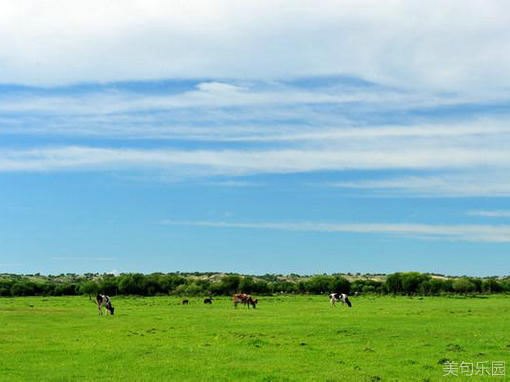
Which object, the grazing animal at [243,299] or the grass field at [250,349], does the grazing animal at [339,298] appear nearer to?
the grazing animal at [243,299]

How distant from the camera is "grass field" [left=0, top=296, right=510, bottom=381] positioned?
2108cm

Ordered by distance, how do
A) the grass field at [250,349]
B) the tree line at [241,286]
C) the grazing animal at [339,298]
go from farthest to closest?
the tree line at [241,286] → the grazing animal at [339,298] → the grass field at [250,349]

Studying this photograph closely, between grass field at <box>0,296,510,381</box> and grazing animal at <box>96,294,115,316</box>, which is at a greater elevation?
grazing animal at <box>96,294,115,316</box>

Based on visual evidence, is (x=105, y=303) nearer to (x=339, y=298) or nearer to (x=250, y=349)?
(x=339, y=298)

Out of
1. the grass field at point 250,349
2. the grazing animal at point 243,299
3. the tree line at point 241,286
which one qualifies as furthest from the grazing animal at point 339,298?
the tree line at point 241,286

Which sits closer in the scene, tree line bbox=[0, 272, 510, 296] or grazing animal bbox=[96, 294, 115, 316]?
grazing animal bbox=[96, 294, 115, 316]

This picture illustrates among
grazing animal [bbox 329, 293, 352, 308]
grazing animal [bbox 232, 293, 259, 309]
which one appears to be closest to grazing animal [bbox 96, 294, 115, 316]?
grazing animal [bbox 232, 293, 259, 309]

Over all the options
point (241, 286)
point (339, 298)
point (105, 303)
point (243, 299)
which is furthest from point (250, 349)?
point (241, 286)

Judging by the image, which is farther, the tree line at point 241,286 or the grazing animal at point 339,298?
the tree line at point 241,286

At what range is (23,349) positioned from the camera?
27.3 metres

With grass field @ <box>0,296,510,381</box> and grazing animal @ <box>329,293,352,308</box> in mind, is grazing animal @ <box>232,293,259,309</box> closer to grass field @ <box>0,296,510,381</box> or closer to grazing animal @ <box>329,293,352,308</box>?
grazing animal @ <box>329,293,352,308</box>

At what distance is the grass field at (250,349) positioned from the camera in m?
21.1

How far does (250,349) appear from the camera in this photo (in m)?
26.5

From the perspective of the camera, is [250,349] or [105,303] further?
[105,303]
